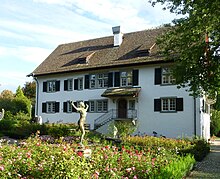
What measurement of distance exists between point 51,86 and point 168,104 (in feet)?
44.6

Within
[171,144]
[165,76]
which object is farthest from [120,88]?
[171,144]

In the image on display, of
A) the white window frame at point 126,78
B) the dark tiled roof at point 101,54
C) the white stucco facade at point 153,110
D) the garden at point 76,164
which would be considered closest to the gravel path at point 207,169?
the garden at point 76,164

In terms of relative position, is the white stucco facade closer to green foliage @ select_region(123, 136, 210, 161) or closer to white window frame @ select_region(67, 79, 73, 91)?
white window frame @ select_region(67, 79, 73, 91)

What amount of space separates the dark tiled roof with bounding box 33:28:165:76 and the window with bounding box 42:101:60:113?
320cm

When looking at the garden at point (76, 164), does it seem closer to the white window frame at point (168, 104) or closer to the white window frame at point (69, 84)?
the white window frame at point (168, 104)

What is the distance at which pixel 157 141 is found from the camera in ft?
55.2

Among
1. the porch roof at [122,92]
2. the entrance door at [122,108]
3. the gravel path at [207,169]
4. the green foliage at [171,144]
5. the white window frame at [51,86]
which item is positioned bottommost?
the gravel path at [207,169]

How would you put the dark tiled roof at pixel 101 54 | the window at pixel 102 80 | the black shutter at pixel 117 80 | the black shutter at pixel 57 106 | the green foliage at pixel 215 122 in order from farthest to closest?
the green foliage at pixel 215 122, the black shutter at pixel 57 106, the window at pixel 102 80, the black shutter at pixel 117 80, the dark tiled roof at pixel 101 54

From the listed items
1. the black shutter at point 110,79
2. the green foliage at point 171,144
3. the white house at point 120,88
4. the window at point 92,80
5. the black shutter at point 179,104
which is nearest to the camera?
the green foliage at point 171,144

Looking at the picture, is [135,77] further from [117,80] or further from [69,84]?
[69,84]

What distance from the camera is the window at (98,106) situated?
29.4 m

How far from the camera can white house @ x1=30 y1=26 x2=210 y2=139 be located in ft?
83.4

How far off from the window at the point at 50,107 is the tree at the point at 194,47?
723 inches

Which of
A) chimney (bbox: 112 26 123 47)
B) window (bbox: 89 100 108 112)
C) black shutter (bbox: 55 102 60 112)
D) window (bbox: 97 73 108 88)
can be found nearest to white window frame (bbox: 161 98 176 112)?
window (bbox: 89 100 108 112)
